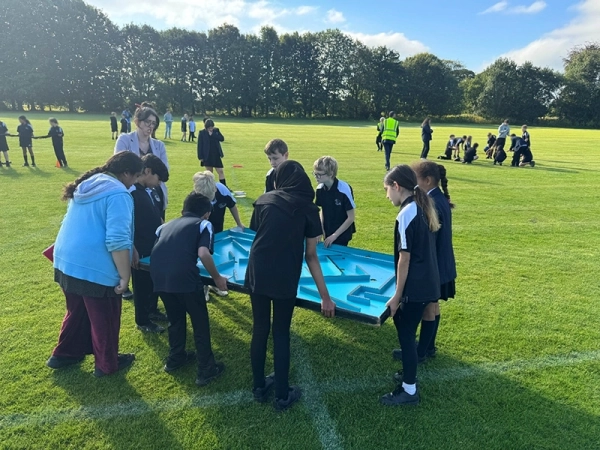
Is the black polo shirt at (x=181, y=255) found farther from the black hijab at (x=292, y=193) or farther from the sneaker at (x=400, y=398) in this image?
the sneaker at (x=400, y=398)

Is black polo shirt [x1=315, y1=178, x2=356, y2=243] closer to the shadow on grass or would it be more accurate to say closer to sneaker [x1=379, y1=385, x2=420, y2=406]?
sneaker [x1=379, y1=385, x2=420, y2=406]

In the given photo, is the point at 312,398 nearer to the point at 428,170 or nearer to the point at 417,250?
the point at 417,250

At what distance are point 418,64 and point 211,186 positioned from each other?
84.2 m

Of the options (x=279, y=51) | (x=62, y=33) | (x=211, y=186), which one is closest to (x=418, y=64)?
(x=279, y=51)

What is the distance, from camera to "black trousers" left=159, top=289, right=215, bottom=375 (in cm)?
352

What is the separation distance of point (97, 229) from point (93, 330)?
100 cm

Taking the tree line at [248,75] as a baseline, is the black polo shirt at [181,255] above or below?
below

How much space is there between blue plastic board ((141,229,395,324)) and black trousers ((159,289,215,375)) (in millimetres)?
354

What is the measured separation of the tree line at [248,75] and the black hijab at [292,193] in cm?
7348

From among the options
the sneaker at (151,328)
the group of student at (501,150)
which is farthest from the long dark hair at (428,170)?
the group of student at (501,150)

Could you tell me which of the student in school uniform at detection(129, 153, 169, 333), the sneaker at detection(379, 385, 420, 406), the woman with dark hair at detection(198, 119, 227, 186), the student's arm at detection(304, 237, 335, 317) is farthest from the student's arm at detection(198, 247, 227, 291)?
the woman with dark hair at detection(198, 119, 227, 186)

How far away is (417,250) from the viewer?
3.07 metres

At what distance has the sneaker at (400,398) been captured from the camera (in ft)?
11.1

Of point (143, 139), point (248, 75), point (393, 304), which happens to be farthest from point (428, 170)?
point (248, 75)
